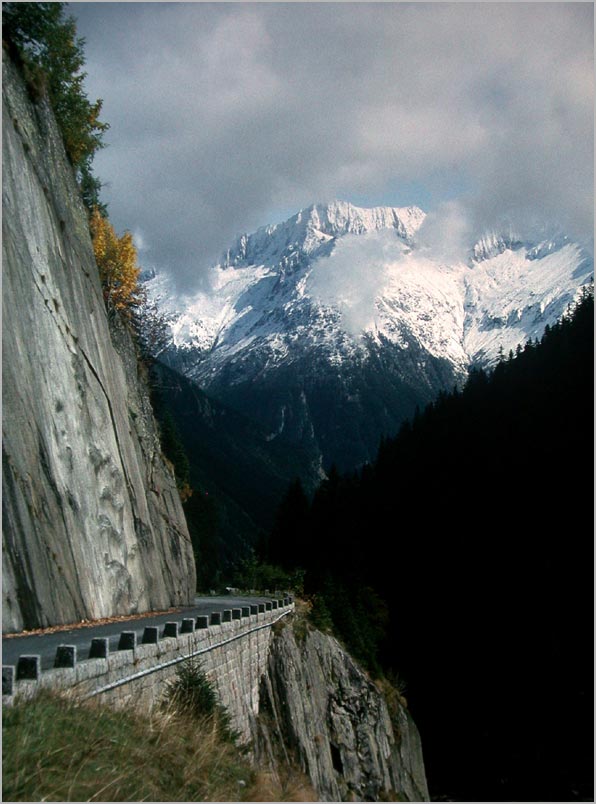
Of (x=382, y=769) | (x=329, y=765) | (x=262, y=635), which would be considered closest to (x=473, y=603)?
(x=382, y=769)

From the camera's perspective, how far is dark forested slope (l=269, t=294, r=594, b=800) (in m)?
64.1

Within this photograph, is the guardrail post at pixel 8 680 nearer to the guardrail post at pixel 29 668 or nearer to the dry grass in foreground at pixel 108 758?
the dry grass in foreground at pixel 108 758

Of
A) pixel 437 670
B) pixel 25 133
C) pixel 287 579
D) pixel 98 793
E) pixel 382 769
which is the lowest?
pixel 437 670

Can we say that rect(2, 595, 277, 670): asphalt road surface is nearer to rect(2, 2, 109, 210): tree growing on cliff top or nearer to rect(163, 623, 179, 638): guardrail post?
rect(163, 623, 179, 638): guardrail post

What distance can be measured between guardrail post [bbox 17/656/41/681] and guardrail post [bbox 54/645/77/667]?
72 centimetres

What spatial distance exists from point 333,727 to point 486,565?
6698 cm

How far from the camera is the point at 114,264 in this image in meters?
33.8

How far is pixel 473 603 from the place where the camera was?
3588 inches

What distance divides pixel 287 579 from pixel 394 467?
60.5 meters

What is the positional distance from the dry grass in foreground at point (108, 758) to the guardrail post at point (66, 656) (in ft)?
1.75

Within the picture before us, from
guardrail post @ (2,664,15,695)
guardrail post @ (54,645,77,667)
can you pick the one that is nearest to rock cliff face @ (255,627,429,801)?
guardrail post @ (54,645,77,667)

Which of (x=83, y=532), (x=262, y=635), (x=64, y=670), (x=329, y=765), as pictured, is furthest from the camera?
(x=329, y=765)

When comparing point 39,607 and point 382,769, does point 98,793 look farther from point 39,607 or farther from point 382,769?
point 382,769

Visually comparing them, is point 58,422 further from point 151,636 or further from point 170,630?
point 151,636
